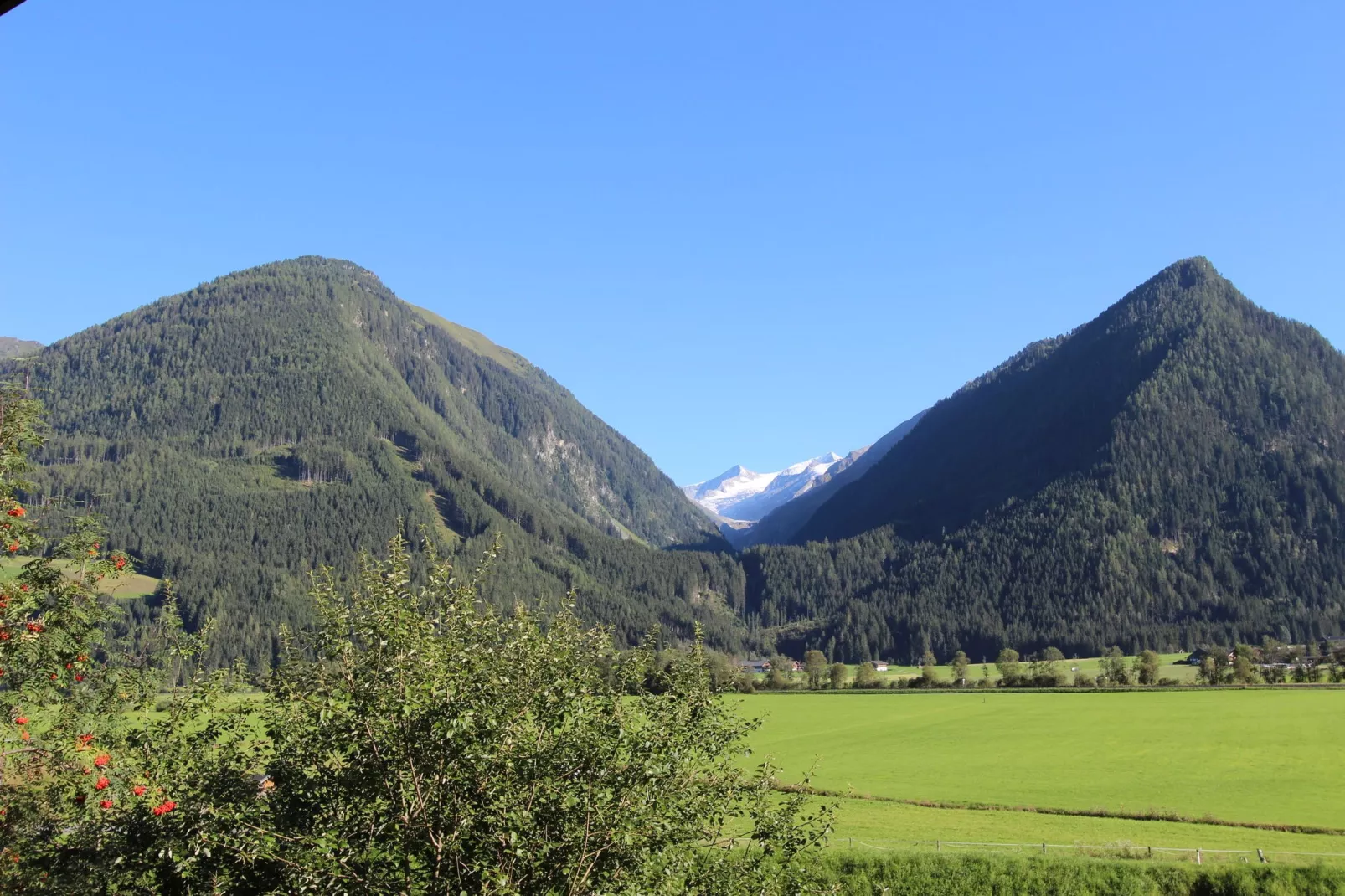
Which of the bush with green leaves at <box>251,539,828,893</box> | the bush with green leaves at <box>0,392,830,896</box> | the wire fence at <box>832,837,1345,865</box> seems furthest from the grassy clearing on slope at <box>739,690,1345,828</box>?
the bush with green leaves at <box>251,539,828,893</box>

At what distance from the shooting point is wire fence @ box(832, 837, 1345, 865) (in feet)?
169

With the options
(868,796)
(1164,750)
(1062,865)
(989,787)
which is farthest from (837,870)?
(1164,750)

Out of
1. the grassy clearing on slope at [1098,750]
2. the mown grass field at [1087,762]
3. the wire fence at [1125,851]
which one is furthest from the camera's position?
the grassy clearing on slope at [1098,750]

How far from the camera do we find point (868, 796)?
80.2 metres

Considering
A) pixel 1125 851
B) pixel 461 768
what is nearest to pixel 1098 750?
pixel 1125 851

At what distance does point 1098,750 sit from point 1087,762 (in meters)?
8.66

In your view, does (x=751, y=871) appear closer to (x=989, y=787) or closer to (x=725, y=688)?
(x=725, y=688)

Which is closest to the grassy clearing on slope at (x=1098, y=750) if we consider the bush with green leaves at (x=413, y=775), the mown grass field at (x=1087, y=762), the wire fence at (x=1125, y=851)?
the mown grass field at (x=1087, y=762)

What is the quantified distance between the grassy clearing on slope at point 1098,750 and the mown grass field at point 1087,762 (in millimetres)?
267

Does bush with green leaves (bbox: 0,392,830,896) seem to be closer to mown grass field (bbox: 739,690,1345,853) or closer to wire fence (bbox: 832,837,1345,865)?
mown grass field (bbox: 739,690,1345,853)

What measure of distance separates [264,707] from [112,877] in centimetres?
393

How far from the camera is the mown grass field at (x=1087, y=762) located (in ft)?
210

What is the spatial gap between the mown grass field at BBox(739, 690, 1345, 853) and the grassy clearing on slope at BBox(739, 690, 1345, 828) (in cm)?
27

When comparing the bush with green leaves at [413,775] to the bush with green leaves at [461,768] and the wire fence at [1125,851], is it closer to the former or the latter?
the bush with green leaves at [461,768]
